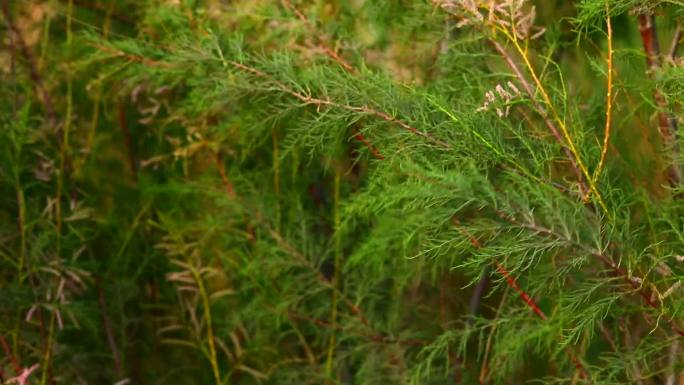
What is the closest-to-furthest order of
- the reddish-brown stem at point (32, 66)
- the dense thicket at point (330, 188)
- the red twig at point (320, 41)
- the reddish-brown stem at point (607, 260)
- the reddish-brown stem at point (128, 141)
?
the reddish-brown stem at point (607, 260) → the dense thicket at point (330, 188) → the red twig at point (320, 41) → the reddish-brown stem at point (32, 66) → the reddish-brown stem at point (128, 141)

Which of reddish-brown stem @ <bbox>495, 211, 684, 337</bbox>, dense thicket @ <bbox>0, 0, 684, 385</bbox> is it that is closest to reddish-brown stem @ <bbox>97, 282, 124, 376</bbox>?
dense thicket @ <bbox>0, 0, 684, 385</bbox>

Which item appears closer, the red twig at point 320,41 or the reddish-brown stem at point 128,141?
the red twig at point 320,41

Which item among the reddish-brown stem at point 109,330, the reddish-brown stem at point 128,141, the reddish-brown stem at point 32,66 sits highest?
the reddish-brown stem at point 32,66

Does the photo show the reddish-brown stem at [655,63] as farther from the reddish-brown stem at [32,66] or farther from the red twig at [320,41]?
the reddish-brown stem at [32,66]

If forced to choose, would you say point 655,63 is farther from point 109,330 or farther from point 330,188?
point 109,330

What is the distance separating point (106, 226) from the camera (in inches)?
55.9

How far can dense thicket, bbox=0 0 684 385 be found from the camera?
34.7 inches

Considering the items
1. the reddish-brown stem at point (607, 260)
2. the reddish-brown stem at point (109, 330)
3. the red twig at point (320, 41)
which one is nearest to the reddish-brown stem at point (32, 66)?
the reddish-brown stem at point (109, 330)

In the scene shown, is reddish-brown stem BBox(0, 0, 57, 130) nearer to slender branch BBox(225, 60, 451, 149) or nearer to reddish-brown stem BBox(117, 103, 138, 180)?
reddish-brown stem BBox(117, 103, 138, 180)

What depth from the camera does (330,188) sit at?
1456mm

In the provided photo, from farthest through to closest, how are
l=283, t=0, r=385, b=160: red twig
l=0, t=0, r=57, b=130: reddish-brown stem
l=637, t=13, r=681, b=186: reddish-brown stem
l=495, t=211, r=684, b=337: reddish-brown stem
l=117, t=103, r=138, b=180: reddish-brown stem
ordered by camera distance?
l=117, t=103, r=138, b=180: reddish-brown stem < l=0, t=0, r=57, b=130: reddish-brown stem < l=283, t=0, r=385, b=160: red twig < l=637, t=13, r=681, b=186: reddish-brown stem < l=495, t=211, r=684, b=337: reddish-brown stem

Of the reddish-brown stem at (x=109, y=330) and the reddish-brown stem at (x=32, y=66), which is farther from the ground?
the reddish-brown stem at (x=32, y=66)

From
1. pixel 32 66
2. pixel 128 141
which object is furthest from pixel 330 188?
pixel 32 66

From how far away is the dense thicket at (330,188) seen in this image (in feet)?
2.89
